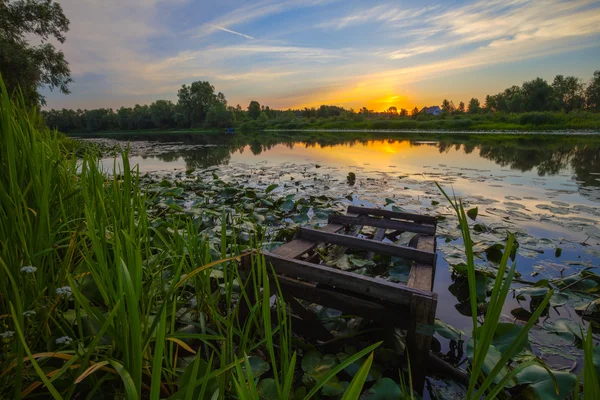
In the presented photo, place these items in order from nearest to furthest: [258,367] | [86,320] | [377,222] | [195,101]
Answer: [86,320], [258,367], [377,222], [195,101]

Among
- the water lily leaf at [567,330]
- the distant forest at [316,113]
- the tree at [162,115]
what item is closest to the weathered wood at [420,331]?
the water lily leaf at [567,330]

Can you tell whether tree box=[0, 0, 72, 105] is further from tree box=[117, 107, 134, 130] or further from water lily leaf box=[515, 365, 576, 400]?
tree box=[117, 107, 134, 130]

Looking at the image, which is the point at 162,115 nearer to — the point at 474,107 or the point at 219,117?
the point at 219,117

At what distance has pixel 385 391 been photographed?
1.10 m

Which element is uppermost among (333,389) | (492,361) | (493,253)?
(492,361)

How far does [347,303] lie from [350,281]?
0.12 meters

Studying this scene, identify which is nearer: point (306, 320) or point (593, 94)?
point (306, 320)

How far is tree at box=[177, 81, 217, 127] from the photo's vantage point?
179 feet

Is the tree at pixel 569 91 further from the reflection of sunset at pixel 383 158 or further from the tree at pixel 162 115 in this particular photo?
the tree at pixel 162 115

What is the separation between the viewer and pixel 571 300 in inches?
78.8

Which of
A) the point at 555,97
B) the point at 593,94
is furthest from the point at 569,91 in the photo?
the point at 555,97

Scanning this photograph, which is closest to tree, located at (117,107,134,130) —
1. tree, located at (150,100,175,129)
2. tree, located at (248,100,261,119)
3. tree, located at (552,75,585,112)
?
tree, located at (150,100,175,129)

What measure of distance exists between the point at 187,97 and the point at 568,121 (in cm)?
5629

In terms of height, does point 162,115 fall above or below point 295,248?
above
